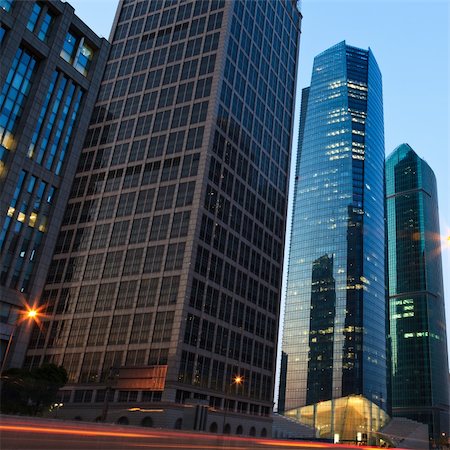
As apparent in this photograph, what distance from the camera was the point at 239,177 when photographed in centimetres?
11469

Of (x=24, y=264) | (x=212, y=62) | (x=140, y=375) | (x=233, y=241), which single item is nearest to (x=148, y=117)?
(x=212, y=62)

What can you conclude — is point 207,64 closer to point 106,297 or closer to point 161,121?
point 161,121

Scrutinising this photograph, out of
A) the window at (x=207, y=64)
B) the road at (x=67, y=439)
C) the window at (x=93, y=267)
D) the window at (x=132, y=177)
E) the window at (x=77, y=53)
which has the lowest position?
the road at (x=67, y=439)

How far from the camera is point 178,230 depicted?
99000 mm

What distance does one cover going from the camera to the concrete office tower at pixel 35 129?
78438mm

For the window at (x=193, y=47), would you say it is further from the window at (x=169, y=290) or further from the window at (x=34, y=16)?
the window at (x=169, y=290)

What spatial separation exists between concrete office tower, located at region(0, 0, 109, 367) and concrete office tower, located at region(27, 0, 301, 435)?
53.1 feet

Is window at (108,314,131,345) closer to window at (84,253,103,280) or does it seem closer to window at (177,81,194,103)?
window at (84,253,103,280)

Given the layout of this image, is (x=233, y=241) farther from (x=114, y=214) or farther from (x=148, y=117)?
(x=148, y=117)

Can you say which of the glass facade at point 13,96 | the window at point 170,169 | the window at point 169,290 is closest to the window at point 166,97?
the window at point 170,169

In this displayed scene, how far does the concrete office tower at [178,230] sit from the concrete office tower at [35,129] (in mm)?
16193

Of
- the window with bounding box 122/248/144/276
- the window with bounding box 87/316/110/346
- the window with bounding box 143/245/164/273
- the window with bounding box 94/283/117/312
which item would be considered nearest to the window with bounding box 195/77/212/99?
the window with bounding box 143/245/164/273

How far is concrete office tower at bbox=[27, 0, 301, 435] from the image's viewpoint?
298 ft

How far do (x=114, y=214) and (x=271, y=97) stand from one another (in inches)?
2148
